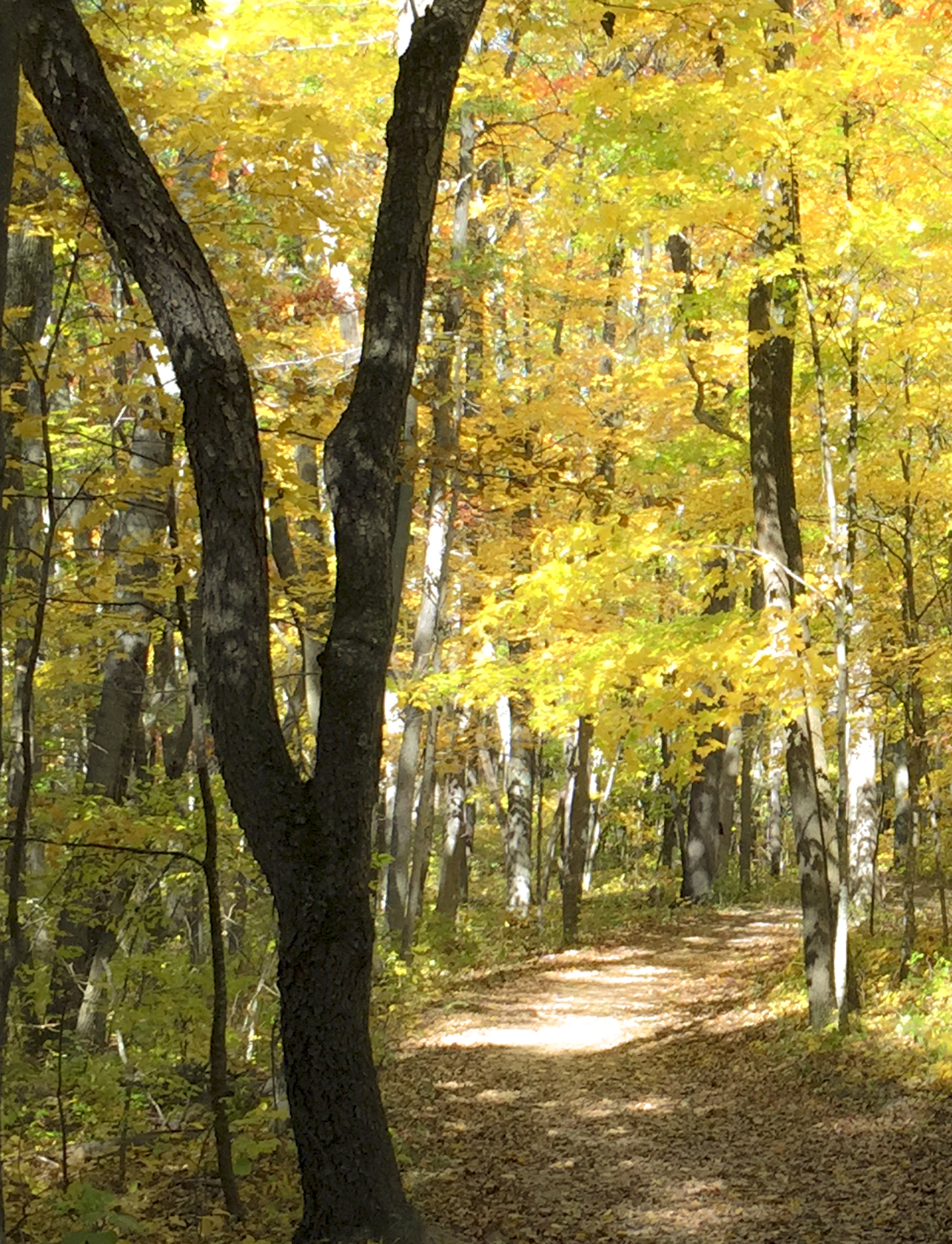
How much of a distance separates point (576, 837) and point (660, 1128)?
308 inches

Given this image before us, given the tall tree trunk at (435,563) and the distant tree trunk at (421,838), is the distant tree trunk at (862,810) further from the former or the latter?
the tall tree trunk at (435,563)

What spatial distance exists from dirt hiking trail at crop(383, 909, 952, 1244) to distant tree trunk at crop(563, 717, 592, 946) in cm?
337

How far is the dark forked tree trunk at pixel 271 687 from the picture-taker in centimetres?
450

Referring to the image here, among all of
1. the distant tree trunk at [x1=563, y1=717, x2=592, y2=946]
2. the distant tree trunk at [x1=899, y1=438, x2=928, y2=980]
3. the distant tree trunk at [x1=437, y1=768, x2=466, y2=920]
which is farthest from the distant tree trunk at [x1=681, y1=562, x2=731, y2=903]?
the distant tree trunk at [x1=899, y1=438, x2=928, y2=980]

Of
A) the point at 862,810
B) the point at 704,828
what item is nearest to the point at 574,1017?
the point at 862,810

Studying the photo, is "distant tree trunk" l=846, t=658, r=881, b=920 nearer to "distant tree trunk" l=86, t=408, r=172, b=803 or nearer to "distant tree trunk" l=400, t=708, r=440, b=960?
"distant tree trunk" l=400, t=708, r=440, b=960

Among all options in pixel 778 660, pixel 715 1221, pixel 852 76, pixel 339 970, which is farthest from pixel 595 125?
pixel 715 1221

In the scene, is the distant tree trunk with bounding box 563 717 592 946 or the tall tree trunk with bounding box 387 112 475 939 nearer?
the tall tree trunk with bounding box 387 112 475 939

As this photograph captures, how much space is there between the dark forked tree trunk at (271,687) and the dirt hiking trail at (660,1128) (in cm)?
154

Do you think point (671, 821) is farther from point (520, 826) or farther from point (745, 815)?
point (520, 826)

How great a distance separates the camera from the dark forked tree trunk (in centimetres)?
450

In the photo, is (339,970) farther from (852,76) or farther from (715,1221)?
(852,76)

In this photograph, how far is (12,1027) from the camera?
26.6 feet

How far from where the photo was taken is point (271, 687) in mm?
4766
